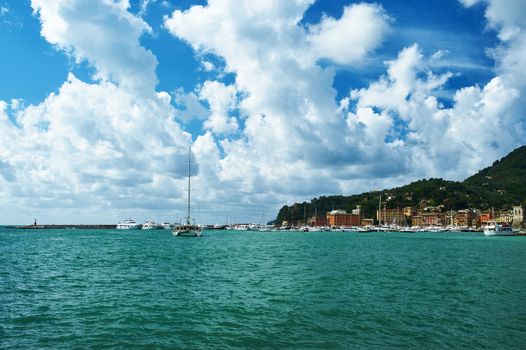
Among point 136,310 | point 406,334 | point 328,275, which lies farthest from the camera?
point 328,275

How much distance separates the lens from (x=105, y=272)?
143ft

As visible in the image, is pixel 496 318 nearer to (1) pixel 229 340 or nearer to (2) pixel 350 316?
(2) pixel 350 316

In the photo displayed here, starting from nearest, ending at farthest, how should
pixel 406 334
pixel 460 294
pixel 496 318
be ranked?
pixel 406 334
pixel 496 318
pixel 460 294

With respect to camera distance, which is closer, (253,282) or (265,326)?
(265,326)

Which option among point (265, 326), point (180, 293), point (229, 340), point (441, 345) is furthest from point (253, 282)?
point (441, 345)

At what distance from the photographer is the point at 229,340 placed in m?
19.7

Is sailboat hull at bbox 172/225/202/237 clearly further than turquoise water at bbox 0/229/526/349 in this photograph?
Yes

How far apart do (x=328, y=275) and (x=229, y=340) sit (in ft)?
77.0

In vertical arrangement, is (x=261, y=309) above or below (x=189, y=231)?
above

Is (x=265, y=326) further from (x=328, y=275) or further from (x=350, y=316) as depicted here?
(x=328, y=275)

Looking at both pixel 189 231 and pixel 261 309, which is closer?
pixel 261 309

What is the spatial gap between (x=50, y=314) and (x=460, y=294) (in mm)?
26580

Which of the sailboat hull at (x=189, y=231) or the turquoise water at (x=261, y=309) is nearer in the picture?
the turquoise water at (x=261, y=309)

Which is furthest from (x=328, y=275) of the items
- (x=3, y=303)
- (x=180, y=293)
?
(x=3, y=303)
